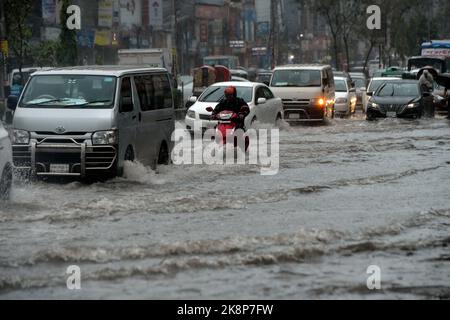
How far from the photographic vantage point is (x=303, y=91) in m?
31.4

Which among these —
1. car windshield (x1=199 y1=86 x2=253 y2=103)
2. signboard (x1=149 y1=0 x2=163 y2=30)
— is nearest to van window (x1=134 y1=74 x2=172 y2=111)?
car windshield (x1=199 y1=86 x2=253 y2=103)

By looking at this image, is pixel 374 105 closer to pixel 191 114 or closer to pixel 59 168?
pixel 191 114

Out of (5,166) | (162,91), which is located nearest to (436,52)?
(162,91)

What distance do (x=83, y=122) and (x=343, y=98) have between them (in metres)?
22.8

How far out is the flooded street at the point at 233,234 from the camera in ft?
26.7

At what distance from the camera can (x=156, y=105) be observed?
17.1 meters

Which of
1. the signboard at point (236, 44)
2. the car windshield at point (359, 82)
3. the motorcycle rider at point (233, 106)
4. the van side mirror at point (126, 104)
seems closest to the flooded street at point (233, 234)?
the van side mirror at point (126, 104)

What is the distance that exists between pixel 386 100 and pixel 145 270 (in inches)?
952

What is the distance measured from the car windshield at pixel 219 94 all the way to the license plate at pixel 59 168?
11.4 meters

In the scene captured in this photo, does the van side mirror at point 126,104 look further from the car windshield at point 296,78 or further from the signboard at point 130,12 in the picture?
the signboard at point 130,12

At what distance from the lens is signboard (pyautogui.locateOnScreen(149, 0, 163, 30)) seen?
79062mm

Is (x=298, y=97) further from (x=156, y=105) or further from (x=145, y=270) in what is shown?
(x=145, y=270)

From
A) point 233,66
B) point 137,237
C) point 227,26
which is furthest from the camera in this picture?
point 227,26

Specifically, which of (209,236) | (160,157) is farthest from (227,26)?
(209,236)
